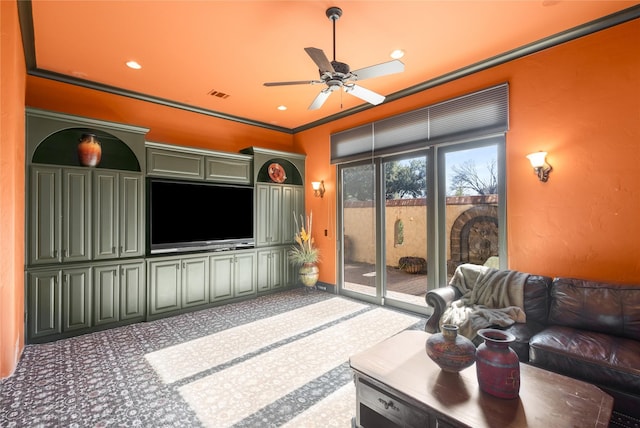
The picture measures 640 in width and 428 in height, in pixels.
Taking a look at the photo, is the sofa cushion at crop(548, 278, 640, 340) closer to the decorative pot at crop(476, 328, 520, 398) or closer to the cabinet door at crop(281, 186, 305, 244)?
the decorative pot at crop(476, 328, 520, 398)

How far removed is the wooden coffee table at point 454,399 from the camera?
1447 millimetres

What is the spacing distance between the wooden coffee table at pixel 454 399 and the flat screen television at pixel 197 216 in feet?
11.3

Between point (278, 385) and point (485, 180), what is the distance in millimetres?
3310

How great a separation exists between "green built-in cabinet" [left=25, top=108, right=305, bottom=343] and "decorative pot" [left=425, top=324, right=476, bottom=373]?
12.4 ft

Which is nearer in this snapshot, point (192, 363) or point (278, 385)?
point (278, 385)

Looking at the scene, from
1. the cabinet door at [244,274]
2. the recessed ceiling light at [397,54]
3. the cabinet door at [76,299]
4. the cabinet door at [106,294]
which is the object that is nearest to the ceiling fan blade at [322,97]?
the recessed ceiling light at [397,54]

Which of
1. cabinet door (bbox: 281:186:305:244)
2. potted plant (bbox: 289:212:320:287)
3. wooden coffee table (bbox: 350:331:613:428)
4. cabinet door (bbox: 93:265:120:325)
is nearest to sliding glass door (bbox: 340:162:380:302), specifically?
potted plant (bbox: 289:212:320:287)

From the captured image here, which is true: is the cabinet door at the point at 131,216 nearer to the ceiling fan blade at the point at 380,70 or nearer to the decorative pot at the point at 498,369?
the ceiling fan blade at the point at 380,70

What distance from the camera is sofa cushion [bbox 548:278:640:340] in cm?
242

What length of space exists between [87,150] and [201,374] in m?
3.02

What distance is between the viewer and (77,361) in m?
2.96

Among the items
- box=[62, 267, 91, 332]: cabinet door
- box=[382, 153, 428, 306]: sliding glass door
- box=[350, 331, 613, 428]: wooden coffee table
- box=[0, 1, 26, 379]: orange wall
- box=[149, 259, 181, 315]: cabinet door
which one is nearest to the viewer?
box=[350, 331, 613, 428]: wooden coffee table

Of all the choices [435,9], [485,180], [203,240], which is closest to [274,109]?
[203,240]

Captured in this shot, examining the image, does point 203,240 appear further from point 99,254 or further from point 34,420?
point 34,420
